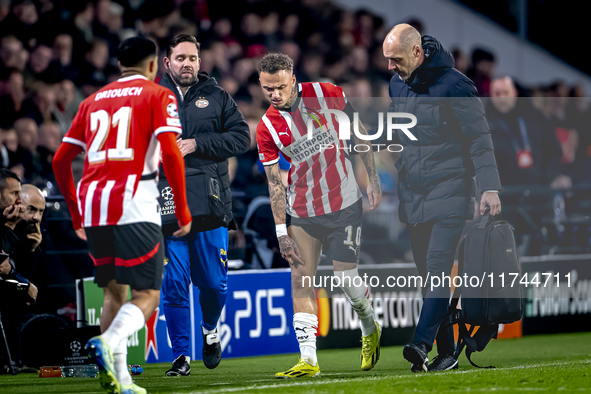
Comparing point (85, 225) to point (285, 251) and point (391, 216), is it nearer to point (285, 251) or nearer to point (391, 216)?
point (285, 251)

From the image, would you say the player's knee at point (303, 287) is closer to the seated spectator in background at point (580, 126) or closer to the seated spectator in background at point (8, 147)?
the seated spectator in background at point (8, 147)

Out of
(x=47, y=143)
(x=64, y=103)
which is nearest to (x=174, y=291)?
(x=47, y=143)

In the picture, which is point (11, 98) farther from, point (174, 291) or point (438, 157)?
point (438, 157)

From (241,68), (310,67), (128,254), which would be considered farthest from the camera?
(310,67)

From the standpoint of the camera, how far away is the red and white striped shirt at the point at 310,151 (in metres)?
5.66

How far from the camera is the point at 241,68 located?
10281 millimetres

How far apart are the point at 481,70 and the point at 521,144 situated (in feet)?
9.28

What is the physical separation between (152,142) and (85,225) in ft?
1.92

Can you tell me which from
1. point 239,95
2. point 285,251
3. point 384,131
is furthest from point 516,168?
point 285,251

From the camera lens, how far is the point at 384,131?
19.9ft

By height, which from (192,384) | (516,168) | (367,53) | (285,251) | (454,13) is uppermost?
(454,13)

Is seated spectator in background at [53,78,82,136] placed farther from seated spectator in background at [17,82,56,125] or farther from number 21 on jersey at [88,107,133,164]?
number 21 on jersey at [88,107,133,164]

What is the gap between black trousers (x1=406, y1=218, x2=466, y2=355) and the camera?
550 centimetres

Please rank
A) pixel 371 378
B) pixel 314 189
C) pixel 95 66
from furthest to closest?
pixel 95 66 < pixel 314 189 < pixel 371 378
